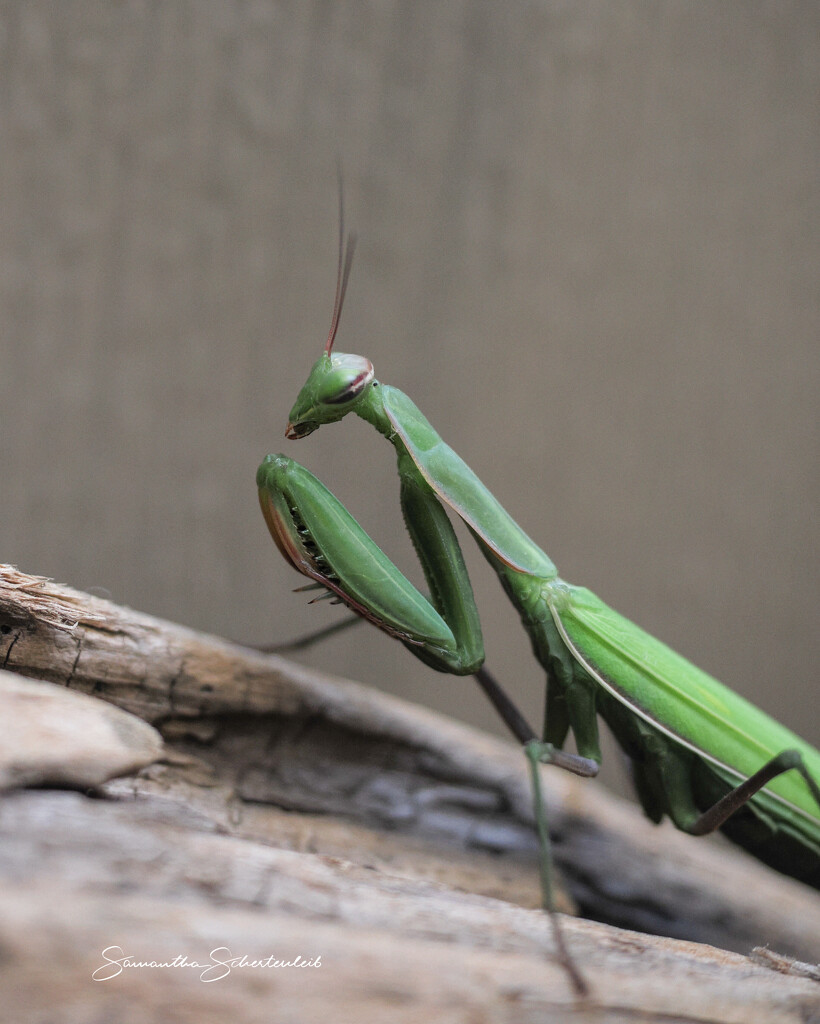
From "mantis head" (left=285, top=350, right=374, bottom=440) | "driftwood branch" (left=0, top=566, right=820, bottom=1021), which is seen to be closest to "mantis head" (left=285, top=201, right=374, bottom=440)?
"mantis head" (left=285, top=350, right=374, bottom=440)

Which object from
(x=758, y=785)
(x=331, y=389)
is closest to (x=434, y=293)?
(x=331, y=389)

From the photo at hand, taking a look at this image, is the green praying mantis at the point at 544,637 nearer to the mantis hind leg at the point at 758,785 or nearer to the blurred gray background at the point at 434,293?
the mantis hind leg at the point at 758,785

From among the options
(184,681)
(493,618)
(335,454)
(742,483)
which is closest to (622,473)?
(742,483)

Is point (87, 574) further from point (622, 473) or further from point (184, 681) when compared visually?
point (622, 473)

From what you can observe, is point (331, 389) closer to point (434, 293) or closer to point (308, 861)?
point (308, 861)

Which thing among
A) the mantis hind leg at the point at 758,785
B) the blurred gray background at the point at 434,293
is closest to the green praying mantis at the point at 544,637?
the mantis hind leg at the point at 758,785

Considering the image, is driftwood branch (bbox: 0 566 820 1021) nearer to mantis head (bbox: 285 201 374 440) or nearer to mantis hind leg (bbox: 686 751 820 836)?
mantis hind leg (bbox: 686 751 820 836)
